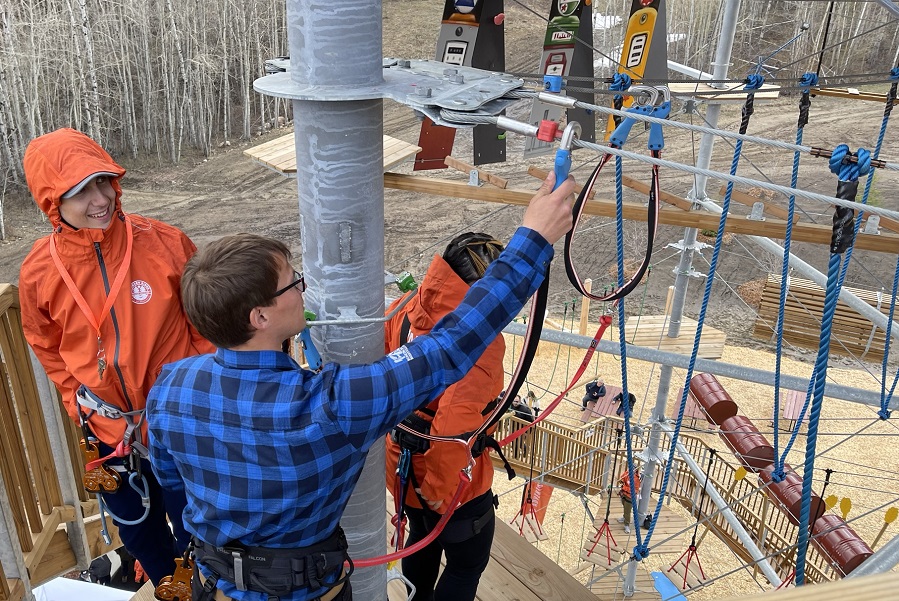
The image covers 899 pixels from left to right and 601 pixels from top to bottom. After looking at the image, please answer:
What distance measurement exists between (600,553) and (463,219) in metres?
10.1

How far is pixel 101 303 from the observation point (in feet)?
6.46

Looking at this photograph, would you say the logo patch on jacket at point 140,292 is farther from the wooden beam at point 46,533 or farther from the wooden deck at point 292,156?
the wooden beam at point 46,533

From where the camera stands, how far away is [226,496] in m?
1.35

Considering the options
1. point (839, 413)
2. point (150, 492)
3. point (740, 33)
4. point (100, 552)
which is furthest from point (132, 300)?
point (740, 33)

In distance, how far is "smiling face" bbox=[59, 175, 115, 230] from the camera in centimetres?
192

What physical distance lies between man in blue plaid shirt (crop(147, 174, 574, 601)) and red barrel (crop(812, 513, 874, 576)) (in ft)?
12.5

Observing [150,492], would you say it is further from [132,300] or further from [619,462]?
[619,462]

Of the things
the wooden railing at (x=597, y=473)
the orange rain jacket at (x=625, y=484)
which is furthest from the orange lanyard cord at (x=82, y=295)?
the orange rain jacket at (x=625, y=484)

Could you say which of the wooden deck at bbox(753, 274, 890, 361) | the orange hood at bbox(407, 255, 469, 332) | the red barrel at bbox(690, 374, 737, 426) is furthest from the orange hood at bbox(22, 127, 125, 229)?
the wooden deck at bbox(753, 274, 890, 361)

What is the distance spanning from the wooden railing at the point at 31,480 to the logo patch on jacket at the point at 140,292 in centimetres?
59

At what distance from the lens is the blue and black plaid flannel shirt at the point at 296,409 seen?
4.17ft

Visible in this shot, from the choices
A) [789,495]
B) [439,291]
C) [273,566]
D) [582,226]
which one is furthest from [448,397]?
[582,226]

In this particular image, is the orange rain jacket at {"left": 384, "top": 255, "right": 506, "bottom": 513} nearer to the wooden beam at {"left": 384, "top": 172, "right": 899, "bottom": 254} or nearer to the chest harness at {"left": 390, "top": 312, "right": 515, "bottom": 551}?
the chest harness at {"left": 390, "top": 312, "right": 515, "bottom": 551}

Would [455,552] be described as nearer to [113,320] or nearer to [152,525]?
[152,525]
